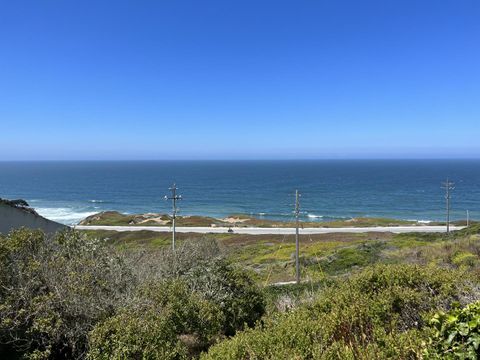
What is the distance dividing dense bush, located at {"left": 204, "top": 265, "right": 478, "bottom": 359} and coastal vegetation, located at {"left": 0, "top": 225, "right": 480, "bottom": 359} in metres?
0.02

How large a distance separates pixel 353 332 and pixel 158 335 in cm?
365

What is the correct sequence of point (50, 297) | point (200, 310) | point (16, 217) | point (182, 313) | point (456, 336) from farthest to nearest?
point (16, 217)
point (200, 310)
point (182, 313)
point (50, 297)
point (456, 336)

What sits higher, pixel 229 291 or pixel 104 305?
pixel 104 305

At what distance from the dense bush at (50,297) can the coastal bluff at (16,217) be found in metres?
5.82

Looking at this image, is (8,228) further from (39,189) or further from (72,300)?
(39,189)

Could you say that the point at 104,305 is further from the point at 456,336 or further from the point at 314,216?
the point at 314,216

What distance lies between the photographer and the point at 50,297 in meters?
8.73

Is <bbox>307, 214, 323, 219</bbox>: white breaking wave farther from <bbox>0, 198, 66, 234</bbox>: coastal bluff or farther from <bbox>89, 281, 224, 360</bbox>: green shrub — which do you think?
<bbox>89, 281, 224, 360</bbox>: green shrub

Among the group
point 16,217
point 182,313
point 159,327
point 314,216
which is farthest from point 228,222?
point 159,327

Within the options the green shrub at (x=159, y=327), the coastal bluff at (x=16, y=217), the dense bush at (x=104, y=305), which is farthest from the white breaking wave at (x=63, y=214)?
the green shrub at (x=159, y=327)

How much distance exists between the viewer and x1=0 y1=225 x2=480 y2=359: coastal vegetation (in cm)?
521

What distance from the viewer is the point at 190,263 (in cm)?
1298

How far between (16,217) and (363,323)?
1595 cm

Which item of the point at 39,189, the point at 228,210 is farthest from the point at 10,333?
the point at 39,189
